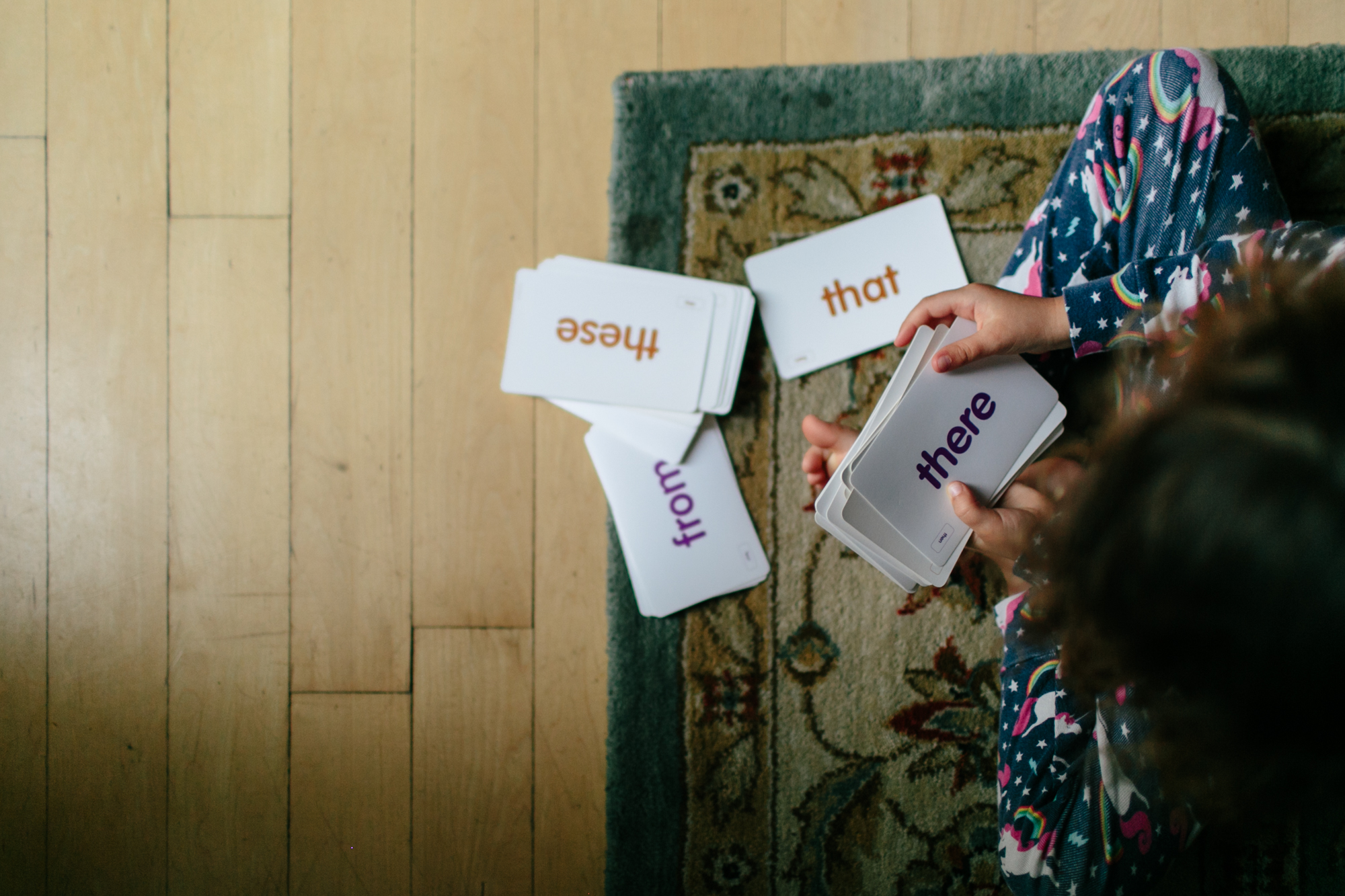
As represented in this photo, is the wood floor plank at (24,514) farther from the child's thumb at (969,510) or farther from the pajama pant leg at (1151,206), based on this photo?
the pajama pant leg at (1151,206)

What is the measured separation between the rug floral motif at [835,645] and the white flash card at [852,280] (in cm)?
2

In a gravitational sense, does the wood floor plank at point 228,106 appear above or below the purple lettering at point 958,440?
above

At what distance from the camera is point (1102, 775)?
76 centimetres

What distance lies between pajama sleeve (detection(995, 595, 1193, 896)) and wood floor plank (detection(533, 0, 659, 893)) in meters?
0.48

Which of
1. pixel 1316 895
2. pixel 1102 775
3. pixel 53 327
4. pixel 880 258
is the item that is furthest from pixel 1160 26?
pixel 53 327

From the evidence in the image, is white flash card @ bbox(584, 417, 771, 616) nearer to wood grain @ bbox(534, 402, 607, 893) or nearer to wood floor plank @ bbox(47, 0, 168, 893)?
wood grain @ bbox(534, 402, 607, 893)

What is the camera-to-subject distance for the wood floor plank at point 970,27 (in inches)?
38.1

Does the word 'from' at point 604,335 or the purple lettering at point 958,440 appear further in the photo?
the word 'from' at point 604,335

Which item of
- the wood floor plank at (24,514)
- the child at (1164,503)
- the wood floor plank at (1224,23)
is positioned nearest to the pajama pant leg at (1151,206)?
the child at (1164,503)

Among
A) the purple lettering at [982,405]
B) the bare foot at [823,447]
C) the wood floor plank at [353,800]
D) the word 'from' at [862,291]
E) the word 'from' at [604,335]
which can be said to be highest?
the word 'from' at [862,291]

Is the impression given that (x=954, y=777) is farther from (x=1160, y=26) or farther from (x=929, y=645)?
(x=1160, y=26)

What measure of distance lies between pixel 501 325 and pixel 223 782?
692 millimetres

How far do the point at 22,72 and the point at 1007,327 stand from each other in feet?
4.11

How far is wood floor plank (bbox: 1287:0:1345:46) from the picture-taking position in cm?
96
